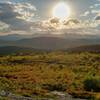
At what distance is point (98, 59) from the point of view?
438ft

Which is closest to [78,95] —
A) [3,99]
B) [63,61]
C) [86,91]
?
[86,91]

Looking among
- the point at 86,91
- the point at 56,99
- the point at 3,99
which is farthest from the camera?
the point at 86,91

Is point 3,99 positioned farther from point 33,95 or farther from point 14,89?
point 14,89

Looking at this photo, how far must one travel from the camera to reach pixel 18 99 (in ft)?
137

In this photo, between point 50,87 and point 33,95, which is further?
point 50,87

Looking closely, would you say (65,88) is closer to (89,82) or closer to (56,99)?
(89,82)

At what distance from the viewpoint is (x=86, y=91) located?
5691 cm

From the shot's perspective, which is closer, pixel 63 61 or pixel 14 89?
pixel 14 89

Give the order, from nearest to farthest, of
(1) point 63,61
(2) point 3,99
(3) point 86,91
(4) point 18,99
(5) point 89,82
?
(2) point 3,99 → (4) point 18,99 → (3) point 86,91 → (5) point 89,82 → (1) point 63,61

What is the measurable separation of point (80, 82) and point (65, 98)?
17493 mm

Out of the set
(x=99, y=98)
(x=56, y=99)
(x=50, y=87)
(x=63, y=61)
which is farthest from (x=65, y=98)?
(x=63, y=61)

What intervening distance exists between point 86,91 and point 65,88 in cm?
331

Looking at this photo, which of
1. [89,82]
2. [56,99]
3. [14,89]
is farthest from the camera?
[89,82]

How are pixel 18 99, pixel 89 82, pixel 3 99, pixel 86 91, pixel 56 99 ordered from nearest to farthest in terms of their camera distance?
pixel 3 99, pixel 18 99, pixel 56 99, pixel 86 91, pixel 89 82
